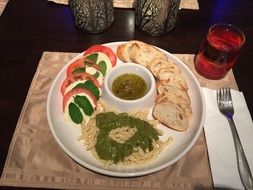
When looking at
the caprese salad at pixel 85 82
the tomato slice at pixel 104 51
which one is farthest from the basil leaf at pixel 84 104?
the tomato slice at pixel 104 51

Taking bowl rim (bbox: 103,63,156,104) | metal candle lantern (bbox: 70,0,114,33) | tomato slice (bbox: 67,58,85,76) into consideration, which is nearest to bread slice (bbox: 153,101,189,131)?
bowl rim (bbox: 103,63,156,104)

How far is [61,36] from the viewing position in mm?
2115

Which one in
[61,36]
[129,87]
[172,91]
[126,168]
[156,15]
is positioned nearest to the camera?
[126,168]

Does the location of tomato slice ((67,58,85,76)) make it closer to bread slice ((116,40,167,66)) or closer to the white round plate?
the white round plate

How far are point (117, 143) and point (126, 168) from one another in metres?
0.14

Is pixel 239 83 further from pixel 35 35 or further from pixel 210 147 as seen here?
pixel 35 35

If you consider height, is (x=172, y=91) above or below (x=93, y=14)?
below

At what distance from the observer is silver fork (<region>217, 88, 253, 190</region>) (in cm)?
133

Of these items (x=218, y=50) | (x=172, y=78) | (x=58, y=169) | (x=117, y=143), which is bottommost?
(x=58, y=169)

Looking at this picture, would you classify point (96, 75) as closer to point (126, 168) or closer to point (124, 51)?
point (124, 51)

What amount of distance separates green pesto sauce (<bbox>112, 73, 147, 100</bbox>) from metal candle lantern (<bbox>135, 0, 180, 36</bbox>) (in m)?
0.53

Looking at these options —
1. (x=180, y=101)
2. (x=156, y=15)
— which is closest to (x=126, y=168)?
(x=180, y=101)

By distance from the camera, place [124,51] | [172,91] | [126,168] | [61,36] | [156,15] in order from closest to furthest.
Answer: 1. [126,168]
2. [172,91]
3. [124,51]
4. [156,15]
5. [61,36]

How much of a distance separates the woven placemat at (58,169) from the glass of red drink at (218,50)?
50 centimetres
